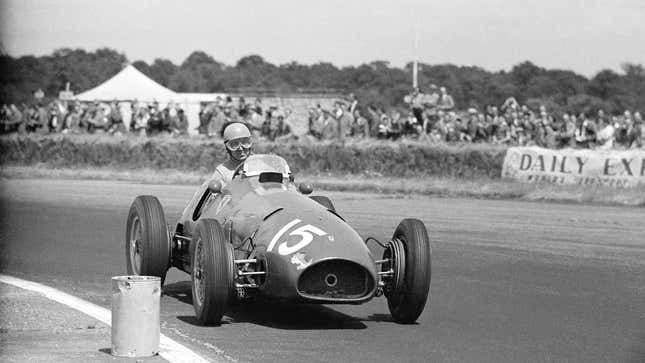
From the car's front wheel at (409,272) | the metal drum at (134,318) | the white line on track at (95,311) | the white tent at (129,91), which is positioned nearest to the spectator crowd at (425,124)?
the white tent at (129,91)

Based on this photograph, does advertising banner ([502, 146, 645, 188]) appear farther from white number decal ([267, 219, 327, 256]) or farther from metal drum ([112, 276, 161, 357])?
metal drum ([112, 276, 161, 357])

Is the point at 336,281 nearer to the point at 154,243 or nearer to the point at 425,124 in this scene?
the point at 154,243

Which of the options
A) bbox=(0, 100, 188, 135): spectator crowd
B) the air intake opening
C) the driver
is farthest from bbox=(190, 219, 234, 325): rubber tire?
bbox=(0, 100, 188, 135): spectator crowd

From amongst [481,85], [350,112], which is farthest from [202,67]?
[350,112]

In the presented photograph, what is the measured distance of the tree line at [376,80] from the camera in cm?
6241

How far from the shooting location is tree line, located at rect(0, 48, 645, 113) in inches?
2457

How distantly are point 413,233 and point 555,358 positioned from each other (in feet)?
5.39

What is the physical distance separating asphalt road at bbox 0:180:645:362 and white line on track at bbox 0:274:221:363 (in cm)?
14

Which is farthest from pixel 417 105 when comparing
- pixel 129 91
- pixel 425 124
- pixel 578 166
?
pixel 129 91

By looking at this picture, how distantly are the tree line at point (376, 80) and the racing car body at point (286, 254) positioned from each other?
33.8m

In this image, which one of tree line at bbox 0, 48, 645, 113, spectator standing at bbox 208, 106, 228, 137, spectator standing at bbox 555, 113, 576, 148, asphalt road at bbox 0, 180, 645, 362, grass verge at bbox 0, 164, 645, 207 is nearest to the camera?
asphalt road at bbox 0, 180, 645, 362

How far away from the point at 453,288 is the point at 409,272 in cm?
237

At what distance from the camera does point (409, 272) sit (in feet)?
27.3

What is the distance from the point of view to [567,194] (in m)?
23.1
